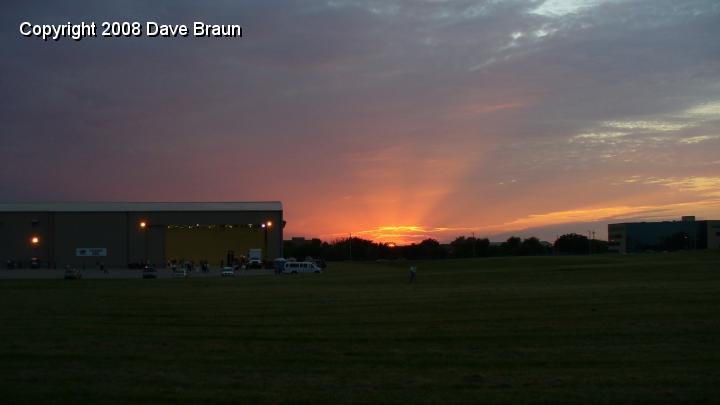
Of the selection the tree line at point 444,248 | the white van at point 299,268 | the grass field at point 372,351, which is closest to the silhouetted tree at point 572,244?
the tree line at point 444,248

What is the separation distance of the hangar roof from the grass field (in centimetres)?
5571

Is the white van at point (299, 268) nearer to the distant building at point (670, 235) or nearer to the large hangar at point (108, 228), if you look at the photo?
the large hangar at point (108, 228)

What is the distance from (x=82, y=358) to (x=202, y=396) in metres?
4.42

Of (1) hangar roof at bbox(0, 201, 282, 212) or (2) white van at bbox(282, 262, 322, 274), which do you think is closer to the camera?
(2) white van at bbox(282, 262, 322, 274)

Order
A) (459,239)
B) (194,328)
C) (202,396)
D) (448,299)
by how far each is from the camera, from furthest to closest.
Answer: (459,239)
(448,299)
(194,328)
(202,396)

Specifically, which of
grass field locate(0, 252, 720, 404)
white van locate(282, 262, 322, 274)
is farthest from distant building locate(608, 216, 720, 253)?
grass field locate(0, 252, 720, 404)

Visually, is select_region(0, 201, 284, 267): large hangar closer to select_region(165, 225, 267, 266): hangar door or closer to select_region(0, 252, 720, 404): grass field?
select_region(165, 225, 267, 266): hangar door

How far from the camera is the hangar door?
277 feet

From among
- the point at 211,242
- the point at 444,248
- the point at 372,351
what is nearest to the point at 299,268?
the point at 211,242

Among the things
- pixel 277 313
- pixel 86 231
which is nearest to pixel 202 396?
pixel 277 313

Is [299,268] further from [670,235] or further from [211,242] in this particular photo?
[670,235]

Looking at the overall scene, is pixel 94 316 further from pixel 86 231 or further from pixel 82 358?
pixel 86 231

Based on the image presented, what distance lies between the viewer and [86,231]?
78.7 metres

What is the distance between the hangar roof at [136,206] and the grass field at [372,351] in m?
55.7
